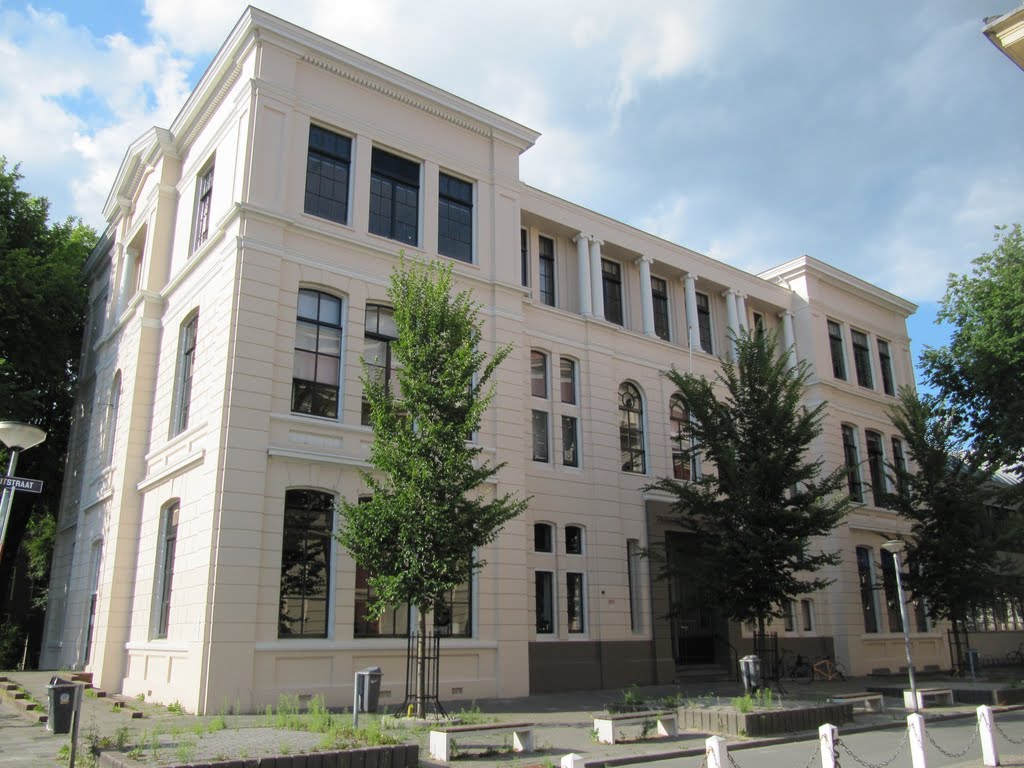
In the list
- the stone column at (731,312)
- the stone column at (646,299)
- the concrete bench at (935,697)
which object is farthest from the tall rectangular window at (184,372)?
the stone column at (731,312)

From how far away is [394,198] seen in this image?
20.7 metres

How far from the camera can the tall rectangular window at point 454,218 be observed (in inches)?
845

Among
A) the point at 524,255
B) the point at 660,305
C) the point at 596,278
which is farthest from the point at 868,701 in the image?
the point at 660,305

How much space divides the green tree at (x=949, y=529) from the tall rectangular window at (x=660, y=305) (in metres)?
8.68

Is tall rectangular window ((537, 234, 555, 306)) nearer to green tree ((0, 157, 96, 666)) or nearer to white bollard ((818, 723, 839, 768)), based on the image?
green tree ((0, 157, 96, 666))

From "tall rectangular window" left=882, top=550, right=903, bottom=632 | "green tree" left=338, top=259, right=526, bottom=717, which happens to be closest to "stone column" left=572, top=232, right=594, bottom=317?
"green tree" left=338, top=259, right=526, bottom=717

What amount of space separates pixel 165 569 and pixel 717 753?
1391 centimetres

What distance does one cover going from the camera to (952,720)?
16.4m

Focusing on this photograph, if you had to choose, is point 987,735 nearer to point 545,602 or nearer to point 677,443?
point 545,602

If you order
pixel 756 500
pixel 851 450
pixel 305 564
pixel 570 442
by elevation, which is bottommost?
pixel 305 564

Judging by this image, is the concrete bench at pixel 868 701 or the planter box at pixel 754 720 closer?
the planter box at pixel 754 720

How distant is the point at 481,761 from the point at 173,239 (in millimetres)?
17052

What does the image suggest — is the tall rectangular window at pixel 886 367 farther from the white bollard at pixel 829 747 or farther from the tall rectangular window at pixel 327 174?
the white bollard at pixel 829 747

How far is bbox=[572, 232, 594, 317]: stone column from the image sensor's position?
25.3 meters
